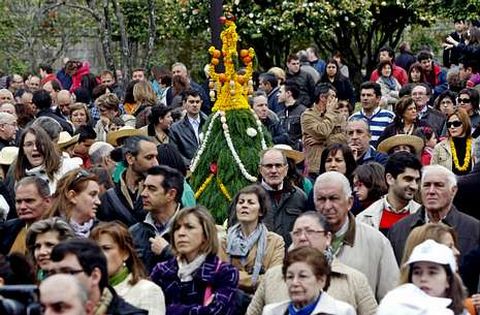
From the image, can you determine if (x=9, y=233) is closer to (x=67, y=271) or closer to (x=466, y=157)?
(x=67, y=271)

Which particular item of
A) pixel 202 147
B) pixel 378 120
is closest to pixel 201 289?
pixel 202 147

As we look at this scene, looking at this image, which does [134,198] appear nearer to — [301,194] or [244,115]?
[301,194]

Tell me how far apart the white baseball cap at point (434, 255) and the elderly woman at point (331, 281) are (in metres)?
1.01

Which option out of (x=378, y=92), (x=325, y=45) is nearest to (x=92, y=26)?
(x=325, y=45)

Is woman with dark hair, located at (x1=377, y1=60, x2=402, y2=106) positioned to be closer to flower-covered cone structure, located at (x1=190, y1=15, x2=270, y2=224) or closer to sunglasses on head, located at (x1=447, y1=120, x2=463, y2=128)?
sunglasses on head, located at (x1=447, y1=120, x2=463, y2=128)

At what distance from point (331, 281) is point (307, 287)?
813 mm

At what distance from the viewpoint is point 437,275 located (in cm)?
905

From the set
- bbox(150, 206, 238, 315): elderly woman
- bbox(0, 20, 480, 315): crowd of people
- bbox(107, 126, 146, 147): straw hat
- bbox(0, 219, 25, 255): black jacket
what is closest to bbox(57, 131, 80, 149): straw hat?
bbox(0, 20, 480, 315): crowd of people

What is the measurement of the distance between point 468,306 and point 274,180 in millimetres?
3525

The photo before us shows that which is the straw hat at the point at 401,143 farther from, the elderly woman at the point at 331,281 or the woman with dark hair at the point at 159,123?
the elderly woman at the point at 331,281

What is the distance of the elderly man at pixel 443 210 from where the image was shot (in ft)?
37.5

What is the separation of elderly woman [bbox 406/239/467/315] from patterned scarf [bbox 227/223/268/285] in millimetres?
2371

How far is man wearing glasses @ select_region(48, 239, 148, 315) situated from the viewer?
8.91 meters

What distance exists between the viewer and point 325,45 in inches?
1298
